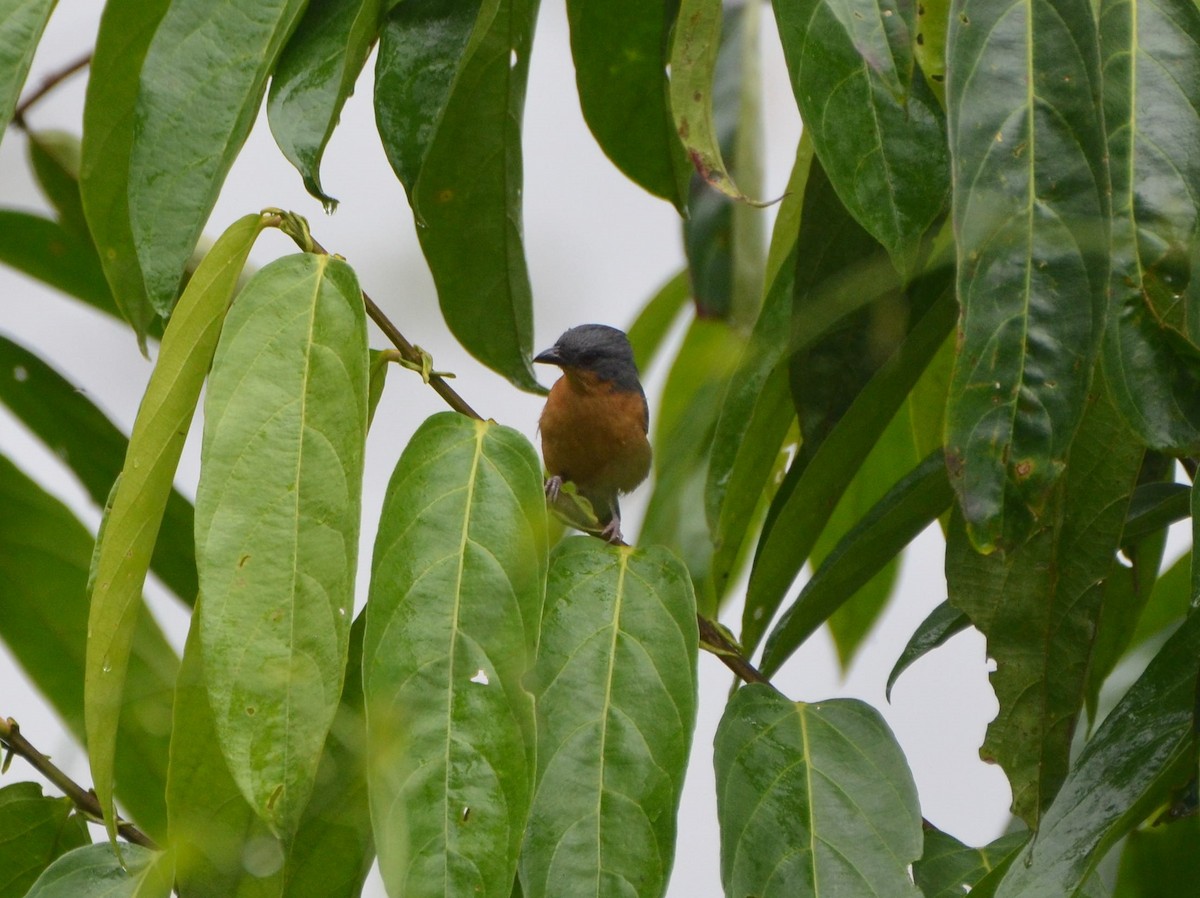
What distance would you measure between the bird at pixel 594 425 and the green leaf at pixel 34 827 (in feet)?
7.78

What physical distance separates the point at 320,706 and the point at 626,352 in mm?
3472

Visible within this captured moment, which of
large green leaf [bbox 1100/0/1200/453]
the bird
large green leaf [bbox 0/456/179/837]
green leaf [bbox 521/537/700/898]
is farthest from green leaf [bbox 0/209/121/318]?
the bird

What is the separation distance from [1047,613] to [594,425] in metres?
2.67

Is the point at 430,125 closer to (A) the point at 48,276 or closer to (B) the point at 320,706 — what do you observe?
(B) the point at 320,706

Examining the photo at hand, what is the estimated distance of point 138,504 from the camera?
127 cm

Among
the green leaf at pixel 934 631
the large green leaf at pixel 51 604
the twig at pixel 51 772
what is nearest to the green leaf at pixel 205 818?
the twig at pixel 51 772

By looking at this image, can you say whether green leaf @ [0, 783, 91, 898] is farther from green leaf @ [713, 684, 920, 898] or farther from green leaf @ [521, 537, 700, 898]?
green leaf @ [713, 684, 920, 898]

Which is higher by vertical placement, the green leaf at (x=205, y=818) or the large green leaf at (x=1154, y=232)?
the large green leaf at (x=1154, y=232)

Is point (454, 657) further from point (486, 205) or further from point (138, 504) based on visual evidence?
point (486, 205)

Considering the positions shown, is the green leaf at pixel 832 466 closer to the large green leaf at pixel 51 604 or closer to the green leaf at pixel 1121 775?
the green leaf at pixel 1121 775

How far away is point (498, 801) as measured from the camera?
117 centimetres

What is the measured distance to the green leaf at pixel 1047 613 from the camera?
1502 mm

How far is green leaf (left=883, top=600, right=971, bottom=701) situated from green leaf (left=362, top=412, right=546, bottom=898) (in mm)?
673

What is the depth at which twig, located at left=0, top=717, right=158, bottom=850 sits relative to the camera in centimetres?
172
